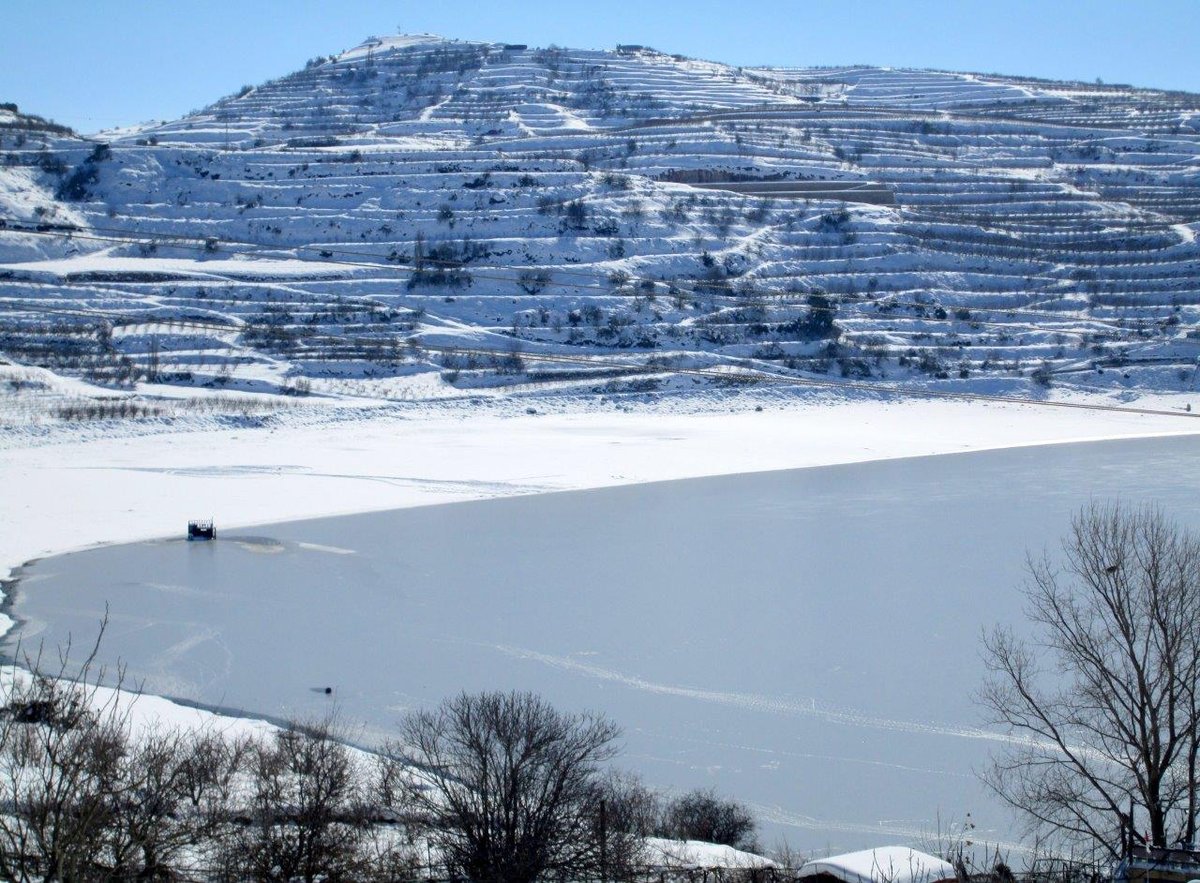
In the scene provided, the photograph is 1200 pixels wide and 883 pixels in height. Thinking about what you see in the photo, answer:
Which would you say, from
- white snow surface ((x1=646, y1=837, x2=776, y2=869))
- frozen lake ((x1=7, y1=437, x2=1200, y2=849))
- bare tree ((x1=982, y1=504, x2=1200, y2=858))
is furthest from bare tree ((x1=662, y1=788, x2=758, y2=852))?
bare tree ((x1=982, y1=504, x2=1200, y2=858))

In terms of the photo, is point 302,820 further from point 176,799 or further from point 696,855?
point 696,855

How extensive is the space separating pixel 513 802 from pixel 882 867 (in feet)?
7.67

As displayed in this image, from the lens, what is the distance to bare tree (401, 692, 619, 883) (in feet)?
25.4

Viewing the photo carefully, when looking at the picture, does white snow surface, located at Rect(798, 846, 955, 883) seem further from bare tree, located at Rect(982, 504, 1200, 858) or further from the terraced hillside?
the terraced hillside

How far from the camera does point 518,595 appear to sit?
52.9 feet

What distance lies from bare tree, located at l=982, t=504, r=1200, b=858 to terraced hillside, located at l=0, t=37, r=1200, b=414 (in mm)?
25994

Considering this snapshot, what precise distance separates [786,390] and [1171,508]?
18.1 m

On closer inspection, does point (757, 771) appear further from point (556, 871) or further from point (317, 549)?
point (317, 549)

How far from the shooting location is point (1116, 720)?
9.52 metres

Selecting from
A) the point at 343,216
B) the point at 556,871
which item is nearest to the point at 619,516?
the point at 556,871

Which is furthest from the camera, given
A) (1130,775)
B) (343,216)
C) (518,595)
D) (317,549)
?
(343,216)

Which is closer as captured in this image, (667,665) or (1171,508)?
(667,665)

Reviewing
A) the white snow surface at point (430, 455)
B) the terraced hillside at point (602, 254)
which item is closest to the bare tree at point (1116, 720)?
the white snow surface at point (430, 455)

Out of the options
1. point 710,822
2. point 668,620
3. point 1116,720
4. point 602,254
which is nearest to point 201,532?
point 668,620
